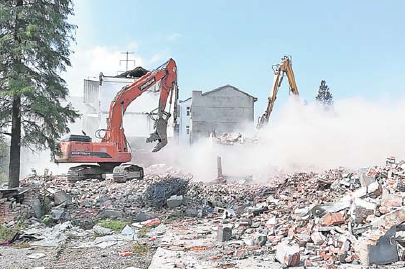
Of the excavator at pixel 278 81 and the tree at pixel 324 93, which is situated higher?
the tree at pixel 324 93

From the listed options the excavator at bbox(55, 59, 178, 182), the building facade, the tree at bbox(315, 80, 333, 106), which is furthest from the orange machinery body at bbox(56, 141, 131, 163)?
the tree at bbox(315, 80, 333, 106)

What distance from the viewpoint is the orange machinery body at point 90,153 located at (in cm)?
1476

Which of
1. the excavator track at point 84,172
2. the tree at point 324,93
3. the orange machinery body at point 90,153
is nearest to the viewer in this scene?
the orange machinery body at point 90,153

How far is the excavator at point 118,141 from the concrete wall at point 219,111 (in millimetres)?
23761

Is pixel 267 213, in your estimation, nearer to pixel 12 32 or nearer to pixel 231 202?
pixel 231 202

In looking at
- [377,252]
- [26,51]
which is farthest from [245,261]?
[26,51]

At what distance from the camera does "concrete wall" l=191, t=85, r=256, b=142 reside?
40.8 metres

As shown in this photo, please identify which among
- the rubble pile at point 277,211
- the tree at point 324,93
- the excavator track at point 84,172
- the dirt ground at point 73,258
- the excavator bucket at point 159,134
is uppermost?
the tree at point 324,93

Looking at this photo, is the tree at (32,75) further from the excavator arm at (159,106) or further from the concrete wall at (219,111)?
the concrete wall at (219,111)

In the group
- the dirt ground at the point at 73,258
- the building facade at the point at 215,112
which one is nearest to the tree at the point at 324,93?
the building facade at the point at 215,112

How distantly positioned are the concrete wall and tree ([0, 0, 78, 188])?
2749 cm

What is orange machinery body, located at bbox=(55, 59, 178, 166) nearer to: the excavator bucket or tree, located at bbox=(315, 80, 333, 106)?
the excavator bucket

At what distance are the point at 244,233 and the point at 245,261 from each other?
2313mm

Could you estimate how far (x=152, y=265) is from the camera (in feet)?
21.8
